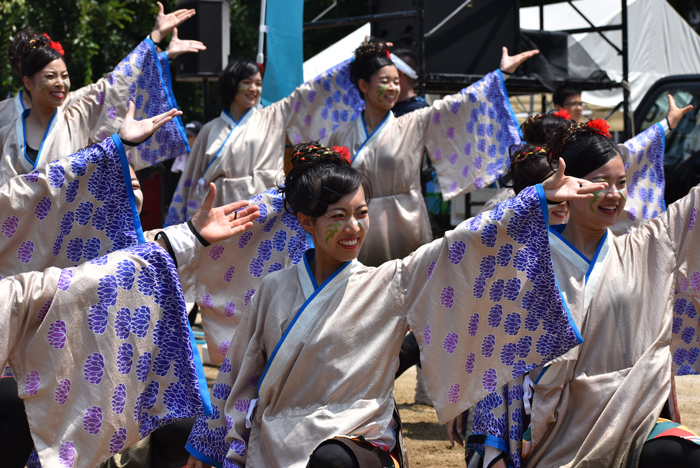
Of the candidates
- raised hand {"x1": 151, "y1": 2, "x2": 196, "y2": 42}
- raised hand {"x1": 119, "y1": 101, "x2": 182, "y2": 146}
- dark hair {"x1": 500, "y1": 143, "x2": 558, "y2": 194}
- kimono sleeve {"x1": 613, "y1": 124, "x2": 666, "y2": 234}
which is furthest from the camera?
raised hand {"x1": 151, "y1": 2, "x2": 196, "y2": 42}

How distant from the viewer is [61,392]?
80.7 inches

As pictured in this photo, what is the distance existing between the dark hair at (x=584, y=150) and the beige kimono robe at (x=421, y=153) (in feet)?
4.99

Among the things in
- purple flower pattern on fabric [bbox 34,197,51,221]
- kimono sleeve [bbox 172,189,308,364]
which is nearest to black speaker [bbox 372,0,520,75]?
kimono sleeve [bbox 172,189,308,364]

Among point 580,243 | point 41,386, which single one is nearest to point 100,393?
point 41,386

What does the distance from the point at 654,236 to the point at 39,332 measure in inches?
68.2

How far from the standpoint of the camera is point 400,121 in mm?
4074

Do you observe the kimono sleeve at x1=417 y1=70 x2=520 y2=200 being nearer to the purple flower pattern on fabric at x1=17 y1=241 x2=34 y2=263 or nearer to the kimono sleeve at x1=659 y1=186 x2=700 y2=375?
the kimono sleeve at x1=659 y1=186 x2=700 y2=375

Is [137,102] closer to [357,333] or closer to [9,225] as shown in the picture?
[9,225]

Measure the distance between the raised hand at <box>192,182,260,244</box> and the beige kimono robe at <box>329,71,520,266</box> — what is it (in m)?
1.49

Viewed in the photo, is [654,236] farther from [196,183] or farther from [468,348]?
[196,183]

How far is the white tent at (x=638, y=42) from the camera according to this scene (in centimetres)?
926

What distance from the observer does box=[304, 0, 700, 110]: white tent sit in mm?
9258

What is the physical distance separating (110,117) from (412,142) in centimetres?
148

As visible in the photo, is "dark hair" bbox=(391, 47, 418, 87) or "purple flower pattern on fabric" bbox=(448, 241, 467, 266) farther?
"dark hair" bbox=(391, 47, 418, 87)
